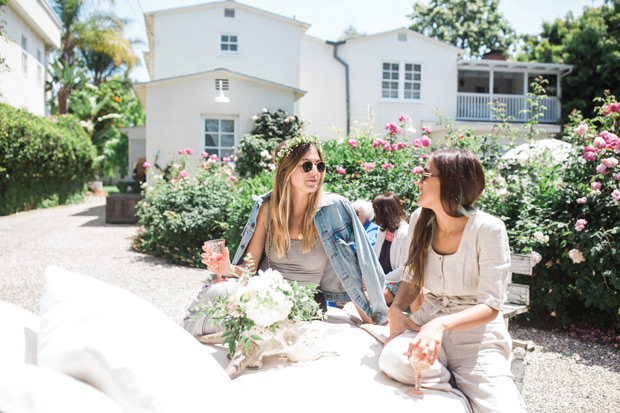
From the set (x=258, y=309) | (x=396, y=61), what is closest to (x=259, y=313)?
(x=258, y=309)

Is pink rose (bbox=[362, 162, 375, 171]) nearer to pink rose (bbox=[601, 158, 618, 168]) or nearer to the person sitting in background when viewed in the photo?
the person sitting in background

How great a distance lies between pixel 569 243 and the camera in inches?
193

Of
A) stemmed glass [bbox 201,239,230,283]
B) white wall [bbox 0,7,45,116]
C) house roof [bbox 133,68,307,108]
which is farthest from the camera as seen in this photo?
white wall [bbox 0,7,45,116]

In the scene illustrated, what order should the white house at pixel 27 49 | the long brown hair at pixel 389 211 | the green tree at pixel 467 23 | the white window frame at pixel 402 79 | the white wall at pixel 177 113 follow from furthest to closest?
the green tree at pixel 467 23
the white window frame at pixel 402 79
the white house at pixel 27 49
the white wall at pixel 177 113
the long brown hair at pixel 389 211

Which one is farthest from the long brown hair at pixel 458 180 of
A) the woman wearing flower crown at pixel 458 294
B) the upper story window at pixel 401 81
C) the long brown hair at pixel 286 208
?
the upper story window at pixel 401 81

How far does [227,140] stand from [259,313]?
12.4 m

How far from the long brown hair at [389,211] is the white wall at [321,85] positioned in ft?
48.2

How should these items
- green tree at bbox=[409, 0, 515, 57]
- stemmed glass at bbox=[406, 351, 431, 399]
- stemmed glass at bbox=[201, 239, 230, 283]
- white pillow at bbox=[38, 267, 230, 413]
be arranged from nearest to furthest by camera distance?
white pillow at bbox=[38, 267, 230, 413]
stemmed glass at bbox=[406, 351, 431, 399]
stemmed glass at bbox=[201, 239, 230, 283]
green tree at bbox=[409, 0, 515, 57]

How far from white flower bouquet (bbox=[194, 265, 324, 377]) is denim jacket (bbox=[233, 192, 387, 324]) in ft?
2.83

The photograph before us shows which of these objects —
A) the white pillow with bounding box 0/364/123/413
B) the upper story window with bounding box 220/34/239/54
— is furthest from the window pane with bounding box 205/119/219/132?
the white pillow with bounding box 0/364/123/413

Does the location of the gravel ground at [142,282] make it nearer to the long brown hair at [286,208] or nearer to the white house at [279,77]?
the long brown hair at [286,208]

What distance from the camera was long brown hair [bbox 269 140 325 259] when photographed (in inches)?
129

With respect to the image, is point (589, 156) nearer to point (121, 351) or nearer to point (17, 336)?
point (121, 351)

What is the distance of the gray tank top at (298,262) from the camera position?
10.8 feet
